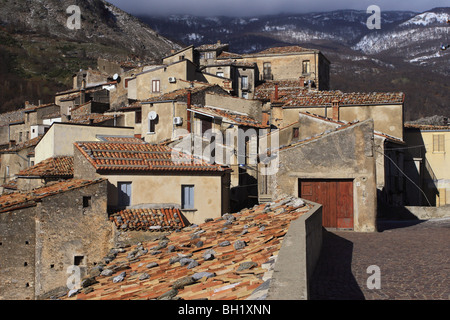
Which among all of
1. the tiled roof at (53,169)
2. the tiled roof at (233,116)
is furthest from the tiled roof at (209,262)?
Result: the tiled roof at (233,116)

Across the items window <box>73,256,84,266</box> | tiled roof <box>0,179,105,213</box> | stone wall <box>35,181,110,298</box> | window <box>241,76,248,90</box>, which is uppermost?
window <box>241,76,248,90</box>

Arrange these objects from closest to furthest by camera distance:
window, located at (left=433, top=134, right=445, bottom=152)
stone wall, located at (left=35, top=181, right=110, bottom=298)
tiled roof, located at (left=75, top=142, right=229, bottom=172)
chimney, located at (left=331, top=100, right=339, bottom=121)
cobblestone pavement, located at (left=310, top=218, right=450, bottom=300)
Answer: cobblestone pavement, located at (left=310, top=218, right=450, bottom=300) → stone wall, located at (left=35, top=181, right=110, bottom=298) → tiled roof, located at (left=75, top=142, right=229, bottom=172) → chimney, located at (left=331, top=100, right=339, bottom=121) → window, located at (left=433, top=134, right=445, bottom=152)

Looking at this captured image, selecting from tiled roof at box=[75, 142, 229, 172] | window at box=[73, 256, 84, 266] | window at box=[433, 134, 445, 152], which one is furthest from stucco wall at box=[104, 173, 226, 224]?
window at box=[433, 134, 445, 152]

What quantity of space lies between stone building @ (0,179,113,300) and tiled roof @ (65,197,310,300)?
587 centimetres

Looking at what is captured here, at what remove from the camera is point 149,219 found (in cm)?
2353

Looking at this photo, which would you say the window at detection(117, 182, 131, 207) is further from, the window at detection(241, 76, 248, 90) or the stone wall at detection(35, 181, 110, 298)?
the window at detection(241, 76, 248, 90)

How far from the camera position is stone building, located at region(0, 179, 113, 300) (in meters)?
22.1

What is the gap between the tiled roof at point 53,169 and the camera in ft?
96.5

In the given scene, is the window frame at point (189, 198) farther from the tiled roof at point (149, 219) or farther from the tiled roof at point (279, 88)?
the tiled roof at point (279, 88)

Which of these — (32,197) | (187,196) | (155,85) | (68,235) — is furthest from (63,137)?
(68,235)

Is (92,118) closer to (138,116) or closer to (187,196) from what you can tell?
(138,116)

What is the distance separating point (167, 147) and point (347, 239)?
1497cm

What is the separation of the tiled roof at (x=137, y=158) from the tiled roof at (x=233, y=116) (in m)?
5.87

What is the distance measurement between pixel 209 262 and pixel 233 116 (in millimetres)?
24127
